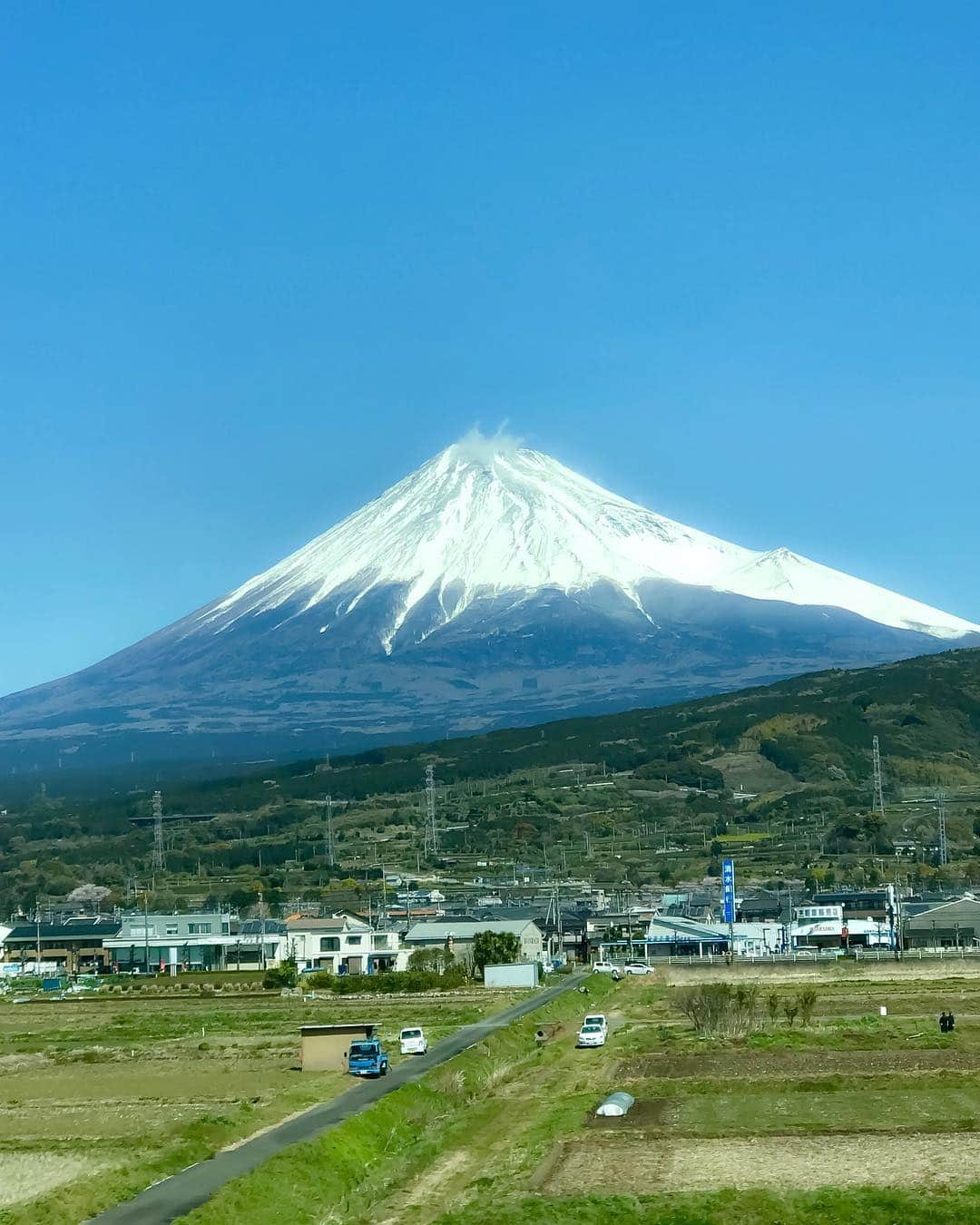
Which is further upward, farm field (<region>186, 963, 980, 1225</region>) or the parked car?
farm field (<region>186, 963, 980, 1225</region>)

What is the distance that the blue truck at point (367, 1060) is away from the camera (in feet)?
114

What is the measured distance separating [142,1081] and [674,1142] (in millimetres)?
15223

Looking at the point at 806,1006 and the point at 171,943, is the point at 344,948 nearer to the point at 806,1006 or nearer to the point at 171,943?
the point at 171,943

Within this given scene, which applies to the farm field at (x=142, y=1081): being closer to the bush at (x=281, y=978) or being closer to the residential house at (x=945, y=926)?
the bush at (x=281, y=978)

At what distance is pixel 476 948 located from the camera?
72812 millimetres

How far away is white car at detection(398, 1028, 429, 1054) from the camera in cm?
3856

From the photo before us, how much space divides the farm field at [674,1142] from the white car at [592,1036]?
0.28m

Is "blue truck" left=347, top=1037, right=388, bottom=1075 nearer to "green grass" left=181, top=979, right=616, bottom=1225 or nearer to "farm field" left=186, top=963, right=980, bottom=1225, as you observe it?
"green grass" left=181, top=979, right=616, bottom=1225

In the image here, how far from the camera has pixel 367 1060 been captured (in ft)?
114

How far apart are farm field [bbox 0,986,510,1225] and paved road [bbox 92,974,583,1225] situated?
33cm

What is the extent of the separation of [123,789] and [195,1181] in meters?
178

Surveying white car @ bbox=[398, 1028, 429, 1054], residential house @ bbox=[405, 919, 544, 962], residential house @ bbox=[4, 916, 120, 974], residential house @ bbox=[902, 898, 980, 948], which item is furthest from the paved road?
residential house @ bbox=[4, 916, 120, 974]

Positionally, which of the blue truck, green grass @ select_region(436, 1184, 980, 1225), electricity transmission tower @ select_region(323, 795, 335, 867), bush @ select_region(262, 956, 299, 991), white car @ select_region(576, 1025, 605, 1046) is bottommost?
bush @ select_region(262, 956, 299, 991)

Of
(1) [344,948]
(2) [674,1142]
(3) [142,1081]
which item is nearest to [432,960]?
(1) [344,948]
